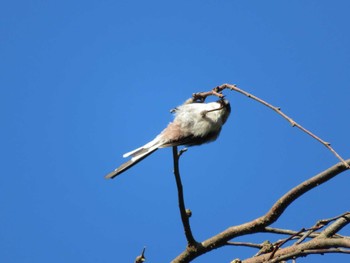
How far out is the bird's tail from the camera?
143 inches

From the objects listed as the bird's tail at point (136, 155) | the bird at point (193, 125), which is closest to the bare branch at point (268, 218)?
the bird's tail at point (136, 155)

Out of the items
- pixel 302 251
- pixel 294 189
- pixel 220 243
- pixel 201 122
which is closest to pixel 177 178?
pixel 220 243

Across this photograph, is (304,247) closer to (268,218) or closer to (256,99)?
(268,218)

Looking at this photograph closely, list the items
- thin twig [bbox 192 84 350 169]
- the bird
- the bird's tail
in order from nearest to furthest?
thin twig [bbox 192 84 350 169] → the bird's tail → the bird

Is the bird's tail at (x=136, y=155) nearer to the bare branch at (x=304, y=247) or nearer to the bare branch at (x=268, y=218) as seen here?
the bare branch at (x=268, y=218)

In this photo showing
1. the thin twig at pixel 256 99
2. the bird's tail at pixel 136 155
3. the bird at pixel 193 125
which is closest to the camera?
the thin twig at pixel 256 99

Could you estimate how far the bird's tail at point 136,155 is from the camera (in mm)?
3639

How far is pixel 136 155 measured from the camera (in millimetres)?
3854

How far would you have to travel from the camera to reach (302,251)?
2.18 meters

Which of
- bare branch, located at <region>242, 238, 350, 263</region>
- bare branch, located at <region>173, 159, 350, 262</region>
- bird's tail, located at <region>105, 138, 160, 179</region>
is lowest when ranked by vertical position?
bare branch, located at <region>242, 238, 350, 263</region>

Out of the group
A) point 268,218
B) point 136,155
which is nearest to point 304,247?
point 268,218

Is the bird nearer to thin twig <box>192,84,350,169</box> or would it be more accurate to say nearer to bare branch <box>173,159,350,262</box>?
thin twig <box>192,84,350,169</box>

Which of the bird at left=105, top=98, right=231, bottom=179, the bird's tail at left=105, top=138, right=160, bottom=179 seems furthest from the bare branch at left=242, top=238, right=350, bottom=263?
the bird at left=105, top=98, right=231, bottom=179

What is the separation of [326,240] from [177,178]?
2.93ft
